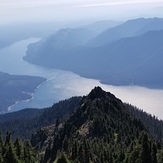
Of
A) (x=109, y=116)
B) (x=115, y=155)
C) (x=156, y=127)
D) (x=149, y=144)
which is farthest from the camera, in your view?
(x=156, y=127)

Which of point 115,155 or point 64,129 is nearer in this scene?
point 115,155

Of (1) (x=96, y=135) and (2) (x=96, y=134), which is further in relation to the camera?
(2) (x=96, y=134)

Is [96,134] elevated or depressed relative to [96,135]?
elevated

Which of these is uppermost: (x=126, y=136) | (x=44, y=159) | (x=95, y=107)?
(x=95, y=107)

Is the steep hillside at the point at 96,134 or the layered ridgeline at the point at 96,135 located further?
the steep hillside at the point at 96,134

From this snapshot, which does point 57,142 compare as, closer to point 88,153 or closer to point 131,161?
point 88,153

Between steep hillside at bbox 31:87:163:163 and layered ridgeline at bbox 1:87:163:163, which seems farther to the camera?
steep hillside at bbox 31:87:163:163

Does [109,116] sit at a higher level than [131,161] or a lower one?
higher

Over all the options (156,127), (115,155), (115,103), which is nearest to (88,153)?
(115,155)
